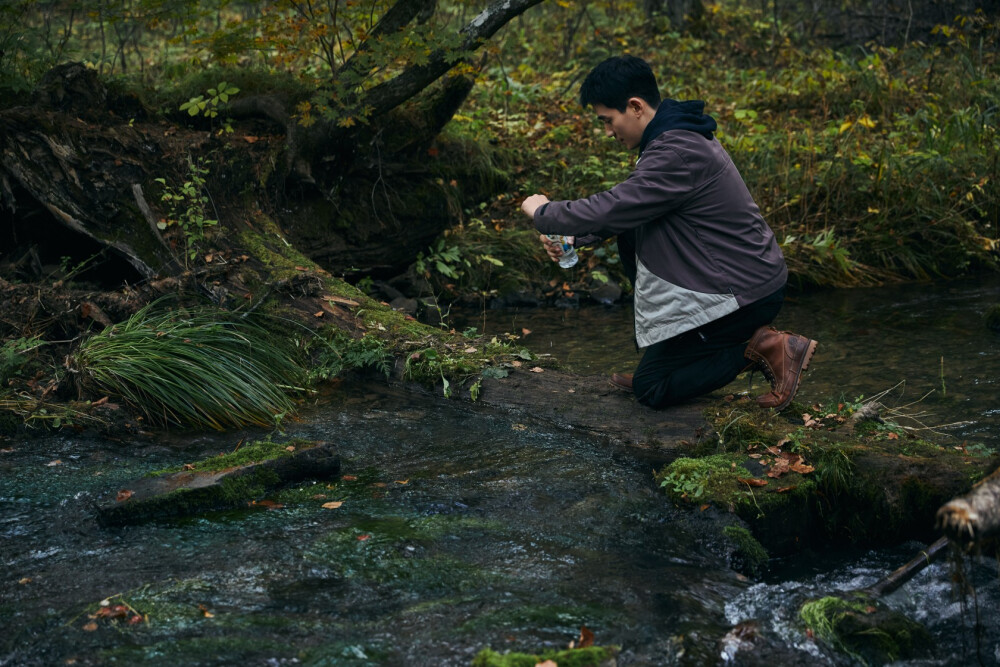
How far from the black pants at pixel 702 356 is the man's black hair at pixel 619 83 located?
122 centimetres

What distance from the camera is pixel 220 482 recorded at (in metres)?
4.25

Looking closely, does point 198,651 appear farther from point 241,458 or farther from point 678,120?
point 678,120

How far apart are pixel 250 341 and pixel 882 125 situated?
9.30 metres

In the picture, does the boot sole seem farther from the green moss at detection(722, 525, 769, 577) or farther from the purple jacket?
the green moss at detection(722, 525, 769, 577)

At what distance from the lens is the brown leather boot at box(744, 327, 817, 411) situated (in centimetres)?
457

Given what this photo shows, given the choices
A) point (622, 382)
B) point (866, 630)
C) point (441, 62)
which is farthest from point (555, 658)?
point (441, 62)

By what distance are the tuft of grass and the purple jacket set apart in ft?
7.52

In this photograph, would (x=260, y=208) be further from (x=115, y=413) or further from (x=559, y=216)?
(x=559, y=216)

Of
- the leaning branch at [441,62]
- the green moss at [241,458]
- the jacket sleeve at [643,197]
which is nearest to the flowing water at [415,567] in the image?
the green moss at [241,458]

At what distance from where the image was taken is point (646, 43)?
16094 millimetres

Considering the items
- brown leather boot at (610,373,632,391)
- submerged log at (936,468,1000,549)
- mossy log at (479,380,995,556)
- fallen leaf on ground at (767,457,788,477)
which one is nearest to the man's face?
brown leather boot at (610,373,632,391)

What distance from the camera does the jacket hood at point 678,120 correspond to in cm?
441

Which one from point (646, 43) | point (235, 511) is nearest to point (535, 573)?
point (235, 511)

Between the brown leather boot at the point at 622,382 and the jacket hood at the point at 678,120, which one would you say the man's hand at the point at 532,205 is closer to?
the jacket hood at the point at 678,120
